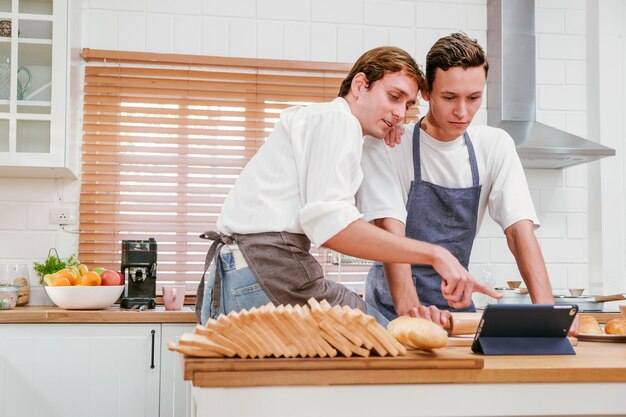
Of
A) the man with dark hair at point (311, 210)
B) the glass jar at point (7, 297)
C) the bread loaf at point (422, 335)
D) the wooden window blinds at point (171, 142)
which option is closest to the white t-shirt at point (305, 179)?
the man with dark hair at point (311, 210)

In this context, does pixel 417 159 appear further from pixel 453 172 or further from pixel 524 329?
pixel 524 329

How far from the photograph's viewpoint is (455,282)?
4.59 ft

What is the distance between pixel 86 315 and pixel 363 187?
134cm

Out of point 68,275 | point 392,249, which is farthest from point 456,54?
point 68,275

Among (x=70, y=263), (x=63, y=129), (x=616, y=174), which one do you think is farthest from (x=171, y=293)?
(x=616, y=174)

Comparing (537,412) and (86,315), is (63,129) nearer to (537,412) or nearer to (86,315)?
(86,315)

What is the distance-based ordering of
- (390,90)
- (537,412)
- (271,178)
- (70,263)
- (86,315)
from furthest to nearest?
(70,263) → (86,315) → (390,90) → (271,178) → (537,412)

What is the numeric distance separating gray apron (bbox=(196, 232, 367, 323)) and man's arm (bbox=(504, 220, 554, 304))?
61 cm

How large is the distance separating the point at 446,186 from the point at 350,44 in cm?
166

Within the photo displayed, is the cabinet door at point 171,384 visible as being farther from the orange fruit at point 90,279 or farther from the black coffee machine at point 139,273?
the orange fruit at point 90,279

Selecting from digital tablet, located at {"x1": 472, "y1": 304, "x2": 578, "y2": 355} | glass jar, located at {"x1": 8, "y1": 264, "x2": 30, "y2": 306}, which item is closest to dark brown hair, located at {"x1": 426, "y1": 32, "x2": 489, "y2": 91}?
digital tablet, located at {"x1": 472, "y1": 304, "x2": 578, "y2": 355}

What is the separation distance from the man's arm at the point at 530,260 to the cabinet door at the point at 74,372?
58.3 inches

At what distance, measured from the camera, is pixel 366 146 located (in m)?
2.12

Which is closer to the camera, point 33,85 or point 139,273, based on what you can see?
point 139,273
